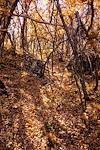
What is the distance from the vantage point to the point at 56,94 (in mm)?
17969

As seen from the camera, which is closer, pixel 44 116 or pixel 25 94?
pixel 44 116

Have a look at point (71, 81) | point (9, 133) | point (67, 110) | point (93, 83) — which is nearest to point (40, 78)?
point (71, 81)

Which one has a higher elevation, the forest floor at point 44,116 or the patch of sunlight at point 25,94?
the patch of sunlight at point 25,94

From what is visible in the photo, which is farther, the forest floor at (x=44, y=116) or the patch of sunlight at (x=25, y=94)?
the patch of sunlight at (x=25, y=94)

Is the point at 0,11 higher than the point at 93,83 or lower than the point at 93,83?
higher

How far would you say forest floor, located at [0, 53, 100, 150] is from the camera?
39.9ft

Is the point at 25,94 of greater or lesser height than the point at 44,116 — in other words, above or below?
above

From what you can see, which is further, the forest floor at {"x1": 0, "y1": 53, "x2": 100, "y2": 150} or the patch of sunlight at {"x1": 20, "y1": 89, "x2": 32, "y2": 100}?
the patch of sunlight at {"x1": 20, "y1": 89, "x2": 32, "y2": 100}

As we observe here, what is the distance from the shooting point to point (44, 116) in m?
14.5

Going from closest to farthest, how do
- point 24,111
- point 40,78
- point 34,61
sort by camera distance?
point 24,111, point 40,78, point 34,61

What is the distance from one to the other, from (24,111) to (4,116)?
1.27 metres

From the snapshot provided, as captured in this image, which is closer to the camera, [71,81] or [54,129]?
[54,129]

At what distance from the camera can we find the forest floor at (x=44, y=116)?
39.9ft

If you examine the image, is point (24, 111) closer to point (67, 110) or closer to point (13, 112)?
point (13, 112)
